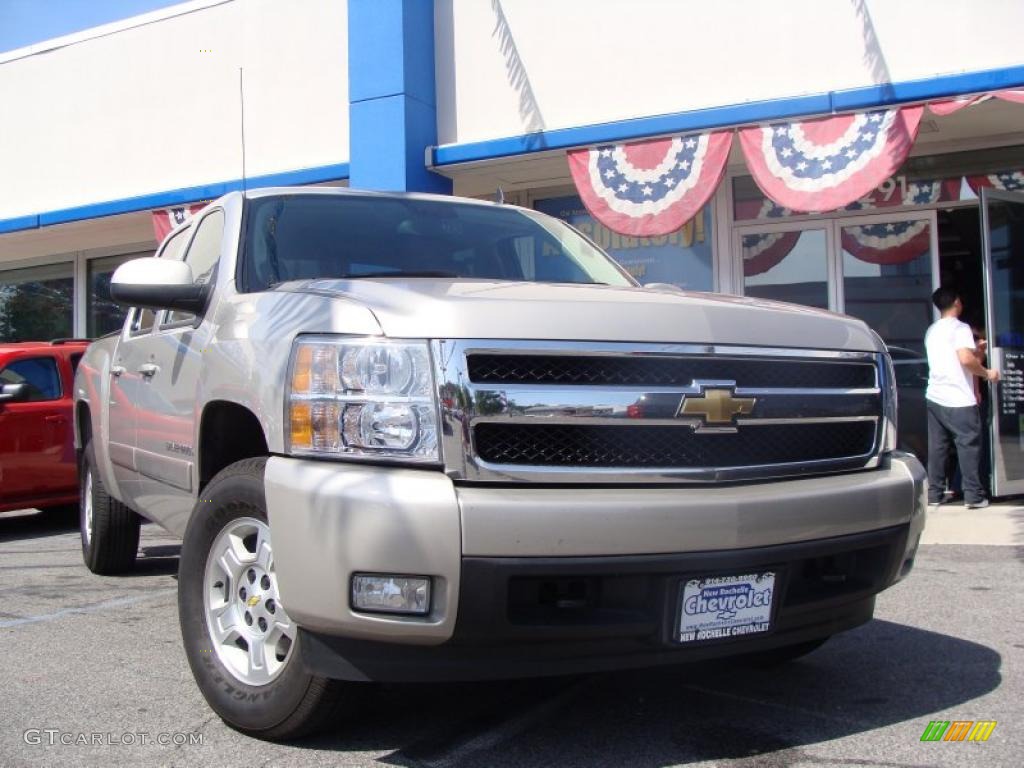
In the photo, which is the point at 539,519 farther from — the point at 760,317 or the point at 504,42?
the point at 504,42

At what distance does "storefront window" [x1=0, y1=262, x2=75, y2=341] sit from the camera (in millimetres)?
16375

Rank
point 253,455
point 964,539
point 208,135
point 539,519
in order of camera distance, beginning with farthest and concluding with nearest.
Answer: point 208,135 → point 964,539 → point 253,455 → point 539,519

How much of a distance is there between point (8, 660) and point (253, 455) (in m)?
1.67

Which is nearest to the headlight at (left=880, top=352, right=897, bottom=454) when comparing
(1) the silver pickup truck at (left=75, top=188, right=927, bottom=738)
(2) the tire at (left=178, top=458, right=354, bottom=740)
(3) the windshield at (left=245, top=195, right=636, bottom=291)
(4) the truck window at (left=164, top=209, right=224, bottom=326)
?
(1) the silver pickup truck at (left=75, top=188, right=927, bottom=738)

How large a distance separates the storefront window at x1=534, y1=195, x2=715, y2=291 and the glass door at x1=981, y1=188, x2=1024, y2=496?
2.80 meters

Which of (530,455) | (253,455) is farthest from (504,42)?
(530,455)

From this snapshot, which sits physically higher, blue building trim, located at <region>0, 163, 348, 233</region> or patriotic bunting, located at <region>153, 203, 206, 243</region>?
blue building trim, located at <region>0, 163, 348, 233</region>

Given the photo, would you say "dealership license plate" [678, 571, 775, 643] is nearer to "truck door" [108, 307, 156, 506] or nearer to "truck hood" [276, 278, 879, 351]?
"truck hood" [276, 278, 879, 351]

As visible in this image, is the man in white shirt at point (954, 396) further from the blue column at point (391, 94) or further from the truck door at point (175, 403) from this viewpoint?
the truck door at point (175, 403)

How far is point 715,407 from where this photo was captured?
3002 mm

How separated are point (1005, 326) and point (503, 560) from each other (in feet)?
24.1

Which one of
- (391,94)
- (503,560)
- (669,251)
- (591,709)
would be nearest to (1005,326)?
(669,251)

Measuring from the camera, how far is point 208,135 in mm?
12523

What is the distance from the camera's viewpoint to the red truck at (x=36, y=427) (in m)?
8.13
